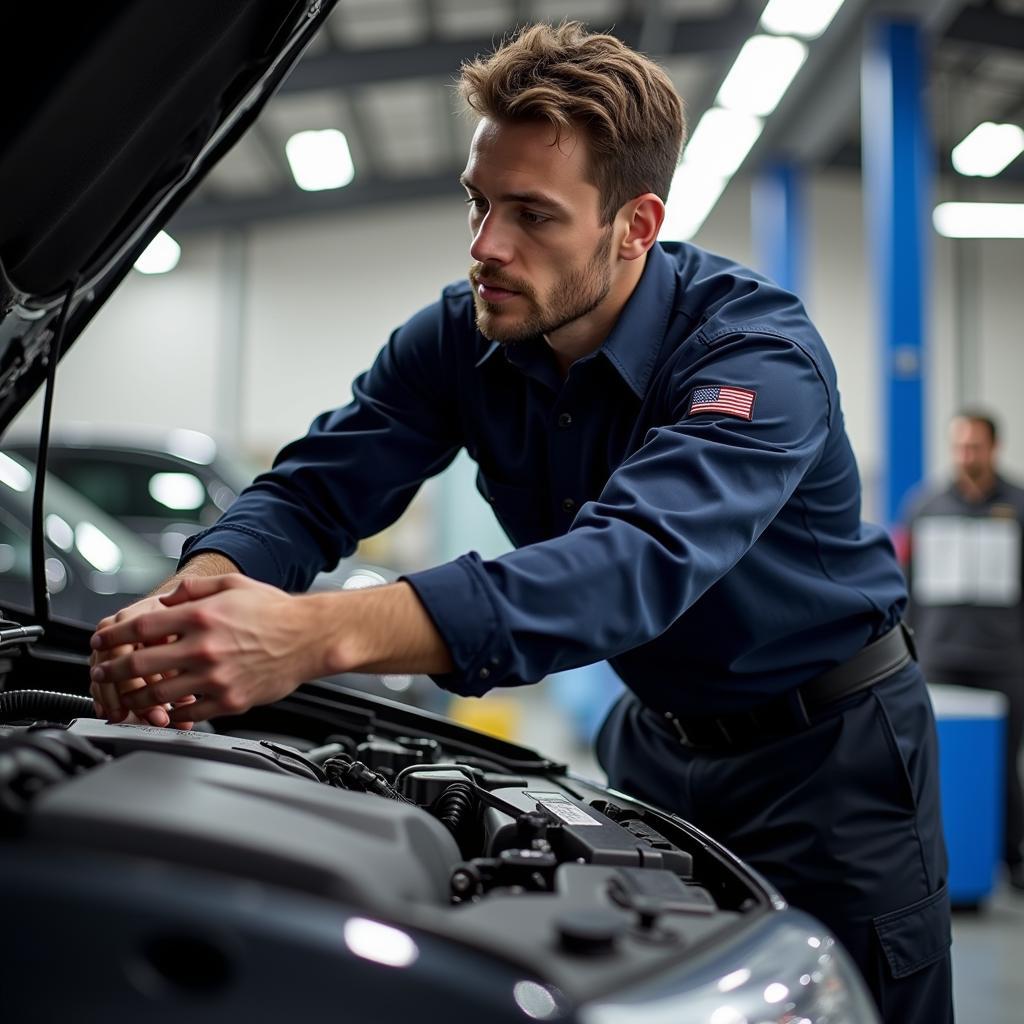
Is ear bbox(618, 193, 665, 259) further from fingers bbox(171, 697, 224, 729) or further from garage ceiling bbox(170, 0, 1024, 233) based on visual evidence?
garage ceiling bbox(170, 0, 1024, 233)

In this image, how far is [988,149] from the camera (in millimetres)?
9594

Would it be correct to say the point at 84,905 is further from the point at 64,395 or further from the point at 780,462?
the point at 64,395

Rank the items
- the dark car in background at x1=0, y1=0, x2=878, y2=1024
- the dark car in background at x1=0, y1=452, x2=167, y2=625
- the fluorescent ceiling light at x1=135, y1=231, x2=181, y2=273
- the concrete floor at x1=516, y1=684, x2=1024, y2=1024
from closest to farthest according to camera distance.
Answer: the dark car in background at x1=0, y1=0, x2=878, y2=1024, the concrete floor at x1=516, y1=684, x2=1024, y2=1024, the dark car in background at x1=0, y1=452, x2=167, y2=625, the fluorescent ceiling light at x1=135, y1=231, x2=181, y2=273

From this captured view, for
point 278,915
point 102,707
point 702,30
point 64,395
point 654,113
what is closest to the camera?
point 278,915

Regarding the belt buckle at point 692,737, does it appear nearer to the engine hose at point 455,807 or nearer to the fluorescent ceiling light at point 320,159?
the engine hose at point 455,807

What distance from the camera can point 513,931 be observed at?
731mm

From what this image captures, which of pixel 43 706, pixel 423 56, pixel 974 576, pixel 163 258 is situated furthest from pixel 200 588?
pixel 163 258

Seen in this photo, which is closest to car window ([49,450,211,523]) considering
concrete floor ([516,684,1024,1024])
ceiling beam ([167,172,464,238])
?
concrete floor ([516,684,1024,1024])

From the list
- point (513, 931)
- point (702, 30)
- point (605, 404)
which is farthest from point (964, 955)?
point (702, 30)

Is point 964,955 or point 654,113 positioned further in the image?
point 964,955

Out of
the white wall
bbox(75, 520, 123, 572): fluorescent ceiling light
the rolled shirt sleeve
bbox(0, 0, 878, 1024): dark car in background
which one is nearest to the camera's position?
bbox(0, 0, 878, 1024): dark car in background

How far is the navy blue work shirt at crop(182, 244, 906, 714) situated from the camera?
1.00 meters

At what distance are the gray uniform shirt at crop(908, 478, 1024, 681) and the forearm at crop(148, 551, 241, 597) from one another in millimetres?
3548

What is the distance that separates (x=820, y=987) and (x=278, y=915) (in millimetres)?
381
